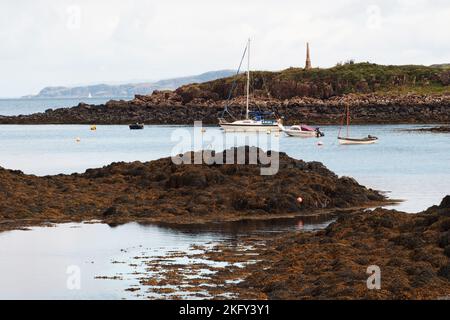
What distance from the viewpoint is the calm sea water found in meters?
22.9

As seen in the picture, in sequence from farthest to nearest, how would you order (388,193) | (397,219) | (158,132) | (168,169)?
(158,132) < (388,193) < (168,169) < (397,219)

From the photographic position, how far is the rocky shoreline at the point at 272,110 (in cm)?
12231

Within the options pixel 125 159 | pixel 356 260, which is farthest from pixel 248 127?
pixel 356 260

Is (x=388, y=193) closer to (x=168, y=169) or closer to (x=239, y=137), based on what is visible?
(x=168, y=169)

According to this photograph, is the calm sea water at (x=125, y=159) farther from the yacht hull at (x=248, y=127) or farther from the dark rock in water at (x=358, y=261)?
the dark rock in water at (x=358, y=261)

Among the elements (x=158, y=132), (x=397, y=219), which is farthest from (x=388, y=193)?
(x=158, y=132)

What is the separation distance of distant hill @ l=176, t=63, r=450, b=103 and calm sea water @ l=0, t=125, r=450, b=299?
19631 millimetres

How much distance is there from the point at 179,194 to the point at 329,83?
102 m

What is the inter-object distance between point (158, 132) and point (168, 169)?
7098 centimetres

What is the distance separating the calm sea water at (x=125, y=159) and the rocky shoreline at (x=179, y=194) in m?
2.20

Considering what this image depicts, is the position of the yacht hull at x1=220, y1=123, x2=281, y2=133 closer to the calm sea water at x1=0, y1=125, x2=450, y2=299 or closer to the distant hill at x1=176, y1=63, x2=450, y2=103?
the calm sea water at x1=0, y1=125, x2=450, y2=299

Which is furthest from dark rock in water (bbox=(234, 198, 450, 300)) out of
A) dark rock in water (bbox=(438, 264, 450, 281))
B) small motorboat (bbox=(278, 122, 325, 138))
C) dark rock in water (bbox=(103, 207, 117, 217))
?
small motorboat (bbox=(278, 122, 325, 138))
